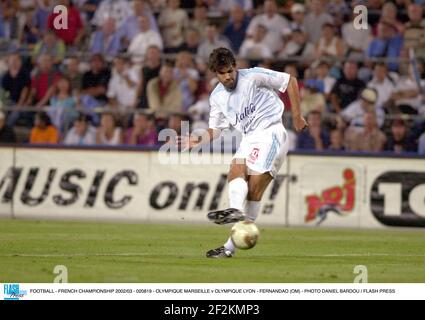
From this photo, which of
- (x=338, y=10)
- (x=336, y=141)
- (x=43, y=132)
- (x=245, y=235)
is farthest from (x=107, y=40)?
(x=245, y=235)

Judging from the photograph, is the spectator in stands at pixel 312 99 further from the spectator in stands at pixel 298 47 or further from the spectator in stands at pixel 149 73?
the spectator in stands at pixel 149 73

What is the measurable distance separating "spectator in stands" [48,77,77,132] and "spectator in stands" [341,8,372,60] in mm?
5867

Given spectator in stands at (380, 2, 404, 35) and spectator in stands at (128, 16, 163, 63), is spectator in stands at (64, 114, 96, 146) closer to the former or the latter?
spectator in stands at (128, 16, 163, 63)

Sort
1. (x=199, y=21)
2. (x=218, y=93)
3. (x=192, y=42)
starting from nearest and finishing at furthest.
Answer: (x=218, y=93) < (x=192, y=42) < (x=199, y=21)

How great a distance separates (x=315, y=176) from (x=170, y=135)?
307cm

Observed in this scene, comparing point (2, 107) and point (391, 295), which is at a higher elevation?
point (2, 107)

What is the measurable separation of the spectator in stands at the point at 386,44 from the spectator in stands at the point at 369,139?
2355 mm

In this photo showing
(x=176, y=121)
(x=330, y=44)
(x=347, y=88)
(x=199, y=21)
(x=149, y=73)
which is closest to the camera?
(x=176, y=121)

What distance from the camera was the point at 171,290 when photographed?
988 centimetres

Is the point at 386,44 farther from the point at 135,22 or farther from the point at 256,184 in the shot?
the point at 256,184

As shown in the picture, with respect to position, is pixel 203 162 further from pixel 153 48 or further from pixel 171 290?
pixel 171 290

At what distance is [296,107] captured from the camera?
490 inches

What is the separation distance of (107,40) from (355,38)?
18.0 ft

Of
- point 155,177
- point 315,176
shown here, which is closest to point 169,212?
point 155,177
